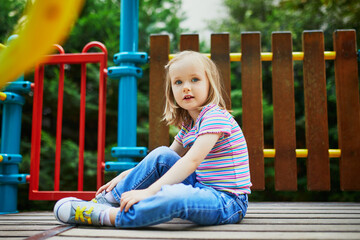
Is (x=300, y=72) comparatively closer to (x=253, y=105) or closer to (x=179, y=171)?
(x=253, y=105)

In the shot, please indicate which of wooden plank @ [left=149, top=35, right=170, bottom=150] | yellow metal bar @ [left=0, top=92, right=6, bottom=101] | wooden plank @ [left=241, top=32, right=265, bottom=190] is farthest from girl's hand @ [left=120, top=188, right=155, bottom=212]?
yellow metal bar @ [left=0, top=92, right=6, bottom=101]

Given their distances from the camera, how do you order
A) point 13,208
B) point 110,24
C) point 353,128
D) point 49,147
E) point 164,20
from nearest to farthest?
point 13,208 → point 353,128 → point 49,147 → point 110,24 → point 164,20

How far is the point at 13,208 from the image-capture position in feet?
6.64

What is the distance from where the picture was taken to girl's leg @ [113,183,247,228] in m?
1.15

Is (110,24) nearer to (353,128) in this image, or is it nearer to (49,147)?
(49,147)

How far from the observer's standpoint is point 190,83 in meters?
1.52

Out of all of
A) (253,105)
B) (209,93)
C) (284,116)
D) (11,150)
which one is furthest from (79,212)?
(284,116)

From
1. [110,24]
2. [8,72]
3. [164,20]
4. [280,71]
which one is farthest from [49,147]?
[8,72]

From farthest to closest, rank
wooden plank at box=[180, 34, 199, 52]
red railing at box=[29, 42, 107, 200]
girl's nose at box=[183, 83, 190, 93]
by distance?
wooden plank at box=[180, 34, 199, 52] → red railing at box=[29, 42, 107, 200] → girl's nose at box=[183, 83, 190, 93]

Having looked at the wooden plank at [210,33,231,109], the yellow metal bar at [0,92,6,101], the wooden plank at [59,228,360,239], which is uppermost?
the wooden plank at [210,33,231,109]

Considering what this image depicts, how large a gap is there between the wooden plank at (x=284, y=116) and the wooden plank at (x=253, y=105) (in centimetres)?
11

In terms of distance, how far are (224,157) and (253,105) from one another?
0.92 metres

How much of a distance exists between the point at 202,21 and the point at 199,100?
6121mm

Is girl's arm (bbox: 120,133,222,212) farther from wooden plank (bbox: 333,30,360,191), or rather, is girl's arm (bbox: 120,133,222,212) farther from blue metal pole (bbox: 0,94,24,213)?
wooden plank (bbox: 333,30,360,191)
